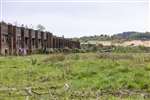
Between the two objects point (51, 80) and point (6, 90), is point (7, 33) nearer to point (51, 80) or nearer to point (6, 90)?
point (51, 80)

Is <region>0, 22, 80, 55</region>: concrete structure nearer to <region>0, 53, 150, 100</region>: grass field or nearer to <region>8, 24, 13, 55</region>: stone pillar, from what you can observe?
<region>8, 24, 13, 55</region>: stone pillar

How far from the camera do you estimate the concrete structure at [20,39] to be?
35.6m

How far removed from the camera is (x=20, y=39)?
40594 mm

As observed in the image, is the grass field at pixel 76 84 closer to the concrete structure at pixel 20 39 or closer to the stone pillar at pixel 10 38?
the concrete structure at pixel 20 39

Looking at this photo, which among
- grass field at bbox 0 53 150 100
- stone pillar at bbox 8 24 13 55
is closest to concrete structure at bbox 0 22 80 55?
stone pillar at bbox 8 24 13 55

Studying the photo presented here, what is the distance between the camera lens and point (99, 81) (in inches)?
529

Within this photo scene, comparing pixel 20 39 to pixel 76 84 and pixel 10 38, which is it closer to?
pixel 10 38

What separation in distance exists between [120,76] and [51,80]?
2.40 m

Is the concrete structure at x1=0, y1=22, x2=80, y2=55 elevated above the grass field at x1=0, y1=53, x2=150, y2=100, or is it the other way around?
the grass field at x1=0, y1=53, x2=150, y2=100

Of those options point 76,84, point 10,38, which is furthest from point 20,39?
point 76,84

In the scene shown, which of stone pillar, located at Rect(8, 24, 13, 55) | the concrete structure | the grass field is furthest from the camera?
stone pillar, located at Rect(8, 24, 13, 55)

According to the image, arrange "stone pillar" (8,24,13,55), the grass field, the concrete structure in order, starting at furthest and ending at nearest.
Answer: "stone pillar" (8,24,13,55)
the concrete structure
the grass field

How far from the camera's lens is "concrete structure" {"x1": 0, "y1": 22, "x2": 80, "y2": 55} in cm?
3559

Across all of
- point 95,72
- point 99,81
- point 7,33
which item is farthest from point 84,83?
point 7,33
